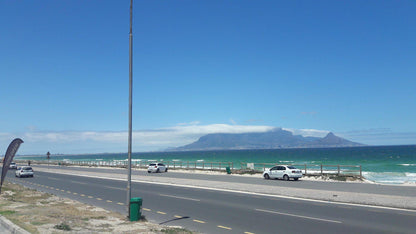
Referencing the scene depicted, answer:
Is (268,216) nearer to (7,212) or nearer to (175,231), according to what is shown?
(175,231)

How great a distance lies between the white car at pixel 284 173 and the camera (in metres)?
36.2

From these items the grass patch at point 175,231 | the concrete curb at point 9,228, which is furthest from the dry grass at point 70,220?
the concrete curb at point 9,228

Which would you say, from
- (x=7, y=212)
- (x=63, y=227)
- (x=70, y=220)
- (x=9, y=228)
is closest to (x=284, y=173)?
(x=70, y=220)

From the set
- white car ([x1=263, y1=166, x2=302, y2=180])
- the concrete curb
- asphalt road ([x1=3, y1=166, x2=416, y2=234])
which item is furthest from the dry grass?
white car ([x1=263, y1=166, x2=302, y2=180])

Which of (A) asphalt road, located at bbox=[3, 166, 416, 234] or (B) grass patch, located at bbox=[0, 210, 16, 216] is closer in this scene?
(A) asphalt road, located at bbox=[3, 166, 416, 234]

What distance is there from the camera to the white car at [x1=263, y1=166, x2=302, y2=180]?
36250 mm

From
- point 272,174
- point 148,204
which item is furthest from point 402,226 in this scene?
point 272,174

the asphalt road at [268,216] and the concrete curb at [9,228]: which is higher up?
the concrete curb at [9,228]

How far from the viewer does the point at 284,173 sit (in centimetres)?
3694

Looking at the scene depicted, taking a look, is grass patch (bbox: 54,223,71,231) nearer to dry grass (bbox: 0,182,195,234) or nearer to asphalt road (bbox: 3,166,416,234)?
dry grass (bbox: 0,182,195,234)

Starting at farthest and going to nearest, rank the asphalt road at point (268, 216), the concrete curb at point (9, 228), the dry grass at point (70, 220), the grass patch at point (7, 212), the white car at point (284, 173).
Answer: the white car at point (284, 173) < the grass patch at point (7, 212) < the asphalt road at point (268, 216) < the dry grass at point (70, 220) < the concrete curb at point (9, 228)

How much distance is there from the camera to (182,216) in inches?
626

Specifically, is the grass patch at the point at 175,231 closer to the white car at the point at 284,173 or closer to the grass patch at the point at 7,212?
the grass patch at the point at 7,212

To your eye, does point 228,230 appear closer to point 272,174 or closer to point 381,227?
point 381,227
